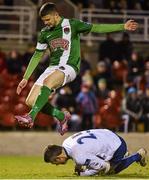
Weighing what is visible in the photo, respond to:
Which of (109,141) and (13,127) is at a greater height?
(109,141)

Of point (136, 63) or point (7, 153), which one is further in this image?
point (136, 63)

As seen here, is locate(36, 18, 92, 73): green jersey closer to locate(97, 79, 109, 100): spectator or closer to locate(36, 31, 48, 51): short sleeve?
locate(36, 31, 48, 51): short sleeve

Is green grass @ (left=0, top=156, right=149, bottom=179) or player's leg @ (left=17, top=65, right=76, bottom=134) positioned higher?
player's leg @ (left=17, top=65, right=76, bottom=134)

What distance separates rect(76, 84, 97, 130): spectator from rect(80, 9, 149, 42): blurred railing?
16.3 feet

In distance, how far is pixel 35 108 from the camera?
1268cm

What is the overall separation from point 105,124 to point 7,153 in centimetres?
322

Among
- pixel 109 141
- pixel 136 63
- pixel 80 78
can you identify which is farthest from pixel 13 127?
pixel 109 141

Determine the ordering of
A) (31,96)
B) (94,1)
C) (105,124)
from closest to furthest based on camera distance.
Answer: (31,96) < (105,124) < (94,1)

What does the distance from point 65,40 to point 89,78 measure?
7.92 meters

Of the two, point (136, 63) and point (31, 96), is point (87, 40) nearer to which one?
point (136, 63)

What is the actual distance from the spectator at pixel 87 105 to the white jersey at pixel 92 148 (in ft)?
26.2

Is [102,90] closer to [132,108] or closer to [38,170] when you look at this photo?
[132,108]

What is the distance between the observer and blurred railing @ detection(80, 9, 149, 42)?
25.2 metres

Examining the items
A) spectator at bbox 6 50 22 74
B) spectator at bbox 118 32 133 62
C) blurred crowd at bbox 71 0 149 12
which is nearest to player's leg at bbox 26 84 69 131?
spectator at bbox 6 50 22 74
